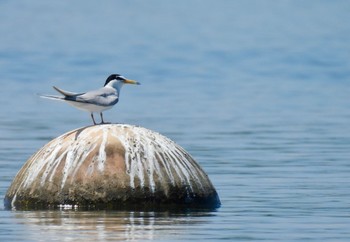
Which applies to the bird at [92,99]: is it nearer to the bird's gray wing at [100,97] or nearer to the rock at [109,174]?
the bird's gray wing at [100,97]

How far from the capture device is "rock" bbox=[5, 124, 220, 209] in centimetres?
1847

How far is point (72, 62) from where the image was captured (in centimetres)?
6975

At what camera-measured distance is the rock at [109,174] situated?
60.6 feet

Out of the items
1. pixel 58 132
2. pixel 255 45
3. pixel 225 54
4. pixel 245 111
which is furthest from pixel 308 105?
pixel 255 45

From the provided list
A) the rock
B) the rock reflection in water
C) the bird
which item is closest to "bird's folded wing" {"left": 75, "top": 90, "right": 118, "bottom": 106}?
the bird

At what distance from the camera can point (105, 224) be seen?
57.2 ft

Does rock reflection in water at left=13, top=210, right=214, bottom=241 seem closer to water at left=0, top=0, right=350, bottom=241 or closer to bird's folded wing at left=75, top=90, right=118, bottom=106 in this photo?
water at left=0, top=0, right=350, bottom=241

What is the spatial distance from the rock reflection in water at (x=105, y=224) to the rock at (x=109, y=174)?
0.22 meters

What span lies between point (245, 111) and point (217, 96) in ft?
22.9

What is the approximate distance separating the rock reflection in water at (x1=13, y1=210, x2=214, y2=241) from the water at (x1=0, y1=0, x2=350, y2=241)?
0.06 ft

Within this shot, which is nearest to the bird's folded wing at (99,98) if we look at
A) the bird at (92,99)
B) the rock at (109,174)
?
the bird at (92,99)

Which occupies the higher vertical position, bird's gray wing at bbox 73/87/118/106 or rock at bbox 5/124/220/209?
bird's gray wing at bbox 73/87/118/106

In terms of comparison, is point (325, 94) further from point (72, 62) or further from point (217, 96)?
point (72, 62)

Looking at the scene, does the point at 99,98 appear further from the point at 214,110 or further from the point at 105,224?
the point at 214,110
